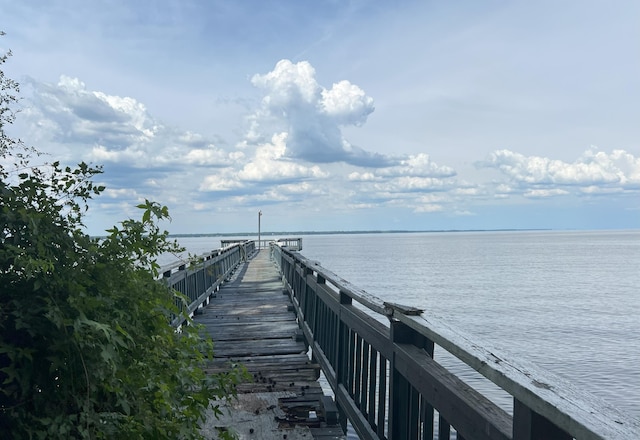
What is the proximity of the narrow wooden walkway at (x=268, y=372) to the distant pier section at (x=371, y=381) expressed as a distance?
0.02m

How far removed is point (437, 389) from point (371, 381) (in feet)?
5.84

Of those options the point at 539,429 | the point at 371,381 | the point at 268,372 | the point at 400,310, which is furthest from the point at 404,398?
the point at 268,372

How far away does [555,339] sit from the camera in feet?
79.4

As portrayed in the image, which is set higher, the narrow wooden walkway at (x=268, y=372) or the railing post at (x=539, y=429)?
the railing post at (x=539, y=429)

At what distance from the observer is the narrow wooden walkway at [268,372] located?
17.7 ft

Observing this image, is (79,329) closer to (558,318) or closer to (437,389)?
(437,389)

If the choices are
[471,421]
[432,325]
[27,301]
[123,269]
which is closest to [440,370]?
[432,325]

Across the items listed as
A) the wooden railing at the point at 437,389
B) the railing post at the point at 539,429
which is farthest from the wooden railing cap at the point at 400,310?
the railing post at the point at 539,429

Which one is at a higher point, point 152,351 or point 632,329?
point 152,351

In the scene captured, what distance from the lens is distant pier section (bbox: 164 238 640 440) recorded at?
5.92 ft

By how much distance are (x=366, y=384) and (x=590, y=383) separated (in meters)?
15.2

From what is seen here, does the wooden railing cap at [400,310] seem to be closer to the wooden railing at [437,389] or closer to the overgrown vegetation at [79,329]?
the wooden railing at [437,389]

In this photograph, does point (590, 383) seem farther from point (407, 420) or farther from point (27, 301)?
point (27, 301)

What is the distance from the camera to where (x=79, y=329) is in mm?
2285
